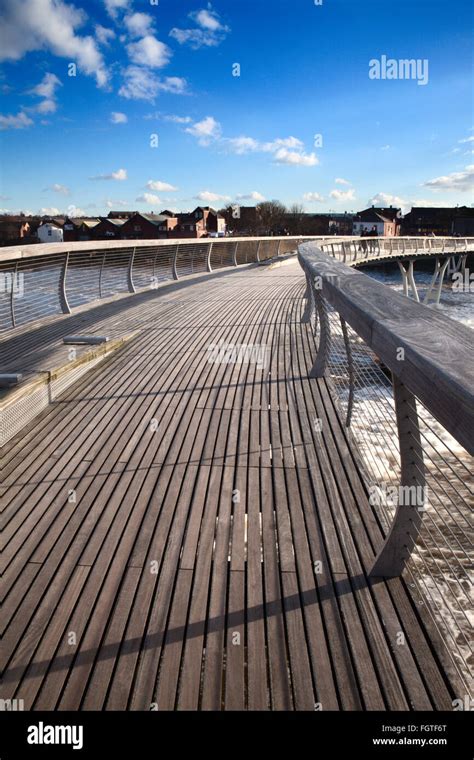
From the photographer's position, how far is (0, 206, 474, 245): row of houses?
76.8m

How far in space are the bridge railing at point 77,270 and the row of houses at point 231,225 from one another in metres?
55.8

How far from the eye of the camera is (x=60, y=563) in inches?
99.2

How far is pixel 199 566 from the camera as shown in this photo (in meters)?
2.50

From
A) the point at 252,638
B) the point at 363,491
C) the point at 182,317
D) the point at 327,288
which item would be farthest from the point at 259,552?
the point at 182,317

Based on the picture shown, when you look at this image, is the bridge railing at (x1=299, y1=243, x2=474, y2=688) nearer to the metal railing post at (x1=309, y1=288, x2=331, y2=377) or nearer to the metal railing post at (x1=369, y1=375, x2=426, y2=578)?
the metal railing post at (x1=369, y1=375, x2=426, y2=578)

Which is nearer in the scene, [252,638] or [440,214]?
[252,638]

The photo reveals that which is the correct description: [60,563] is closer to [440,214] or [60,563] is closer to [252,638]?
[252,638]

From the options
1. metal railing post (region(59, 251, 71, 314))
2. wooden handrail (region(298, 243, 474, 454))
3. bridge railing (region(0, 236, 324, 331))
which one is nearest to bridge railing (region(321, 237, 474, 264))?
bridge railing (region(0, 236, 324, 331))

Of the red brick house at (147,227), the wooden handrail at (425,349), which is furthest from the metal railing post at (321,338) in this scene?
the red brick house at (147,227)

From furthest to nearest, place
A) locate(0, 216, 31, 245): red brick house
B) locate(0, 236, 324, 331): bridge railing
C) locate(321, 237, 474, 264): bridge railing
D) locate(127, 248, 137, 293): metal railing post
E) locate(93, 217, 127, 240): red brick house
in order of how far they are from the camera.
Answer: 1. locate(93, 217, 127, 240): red brick house
2. locate(0, 216, 31, 245): red brick house
3. locate(321, 237, 474, 264): bridge railing
4. locate(127, 248, 137, 293): metal railing post
5. locate(0, 236, 324, 331): bridge railing

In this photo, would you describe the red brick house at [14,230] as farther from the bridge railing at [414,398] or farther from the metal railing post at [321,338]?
the bridge railing at [414,398]

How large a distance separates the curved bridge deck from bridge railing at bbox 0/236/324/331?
2.90m

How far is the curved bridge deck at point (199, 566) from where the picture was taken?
6.25ft

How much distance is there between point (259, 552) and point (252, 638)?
0.55 metres
